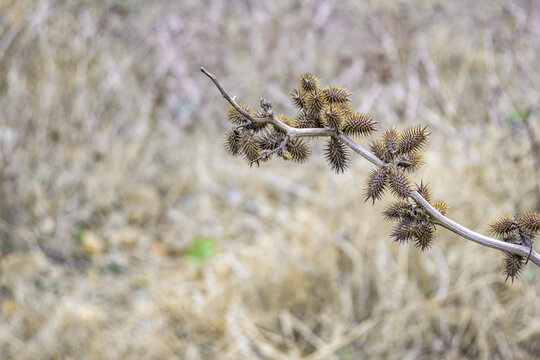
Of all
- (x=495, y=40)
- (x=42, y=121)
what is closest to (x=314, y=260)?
(x=42, y=121)

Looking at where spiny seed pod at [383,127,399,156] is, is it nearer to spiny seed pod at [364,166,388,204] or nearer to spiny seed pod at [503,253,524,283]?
spiny seed pod at [364,166,388,204]

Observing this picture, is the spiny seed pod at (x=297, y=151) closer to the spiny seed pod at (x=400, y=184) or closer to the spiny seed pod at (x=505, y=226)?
the spiny seed pod at (x=400, y=184)

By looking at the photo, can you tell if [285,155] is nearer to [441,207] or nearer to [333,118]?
[333,118]

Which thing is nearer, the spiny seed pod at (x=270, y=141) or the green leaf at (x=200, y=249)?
the spiny seed pod at (x=270, y=141)

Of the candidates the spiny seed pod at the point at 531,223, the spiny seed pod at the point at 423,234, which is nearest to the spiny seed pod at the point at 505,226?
the spiny seed pod at the point at 531,223

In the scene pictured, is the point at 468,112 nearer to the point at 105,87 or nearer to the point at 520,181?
the point at 520,181

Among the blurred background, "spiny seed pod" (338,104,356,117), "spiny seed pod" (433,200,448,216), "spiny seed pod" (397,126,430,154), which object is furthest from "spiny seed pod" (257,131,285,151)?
the blurred background

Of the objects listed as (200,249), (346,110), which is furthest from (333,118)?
(200,249)
